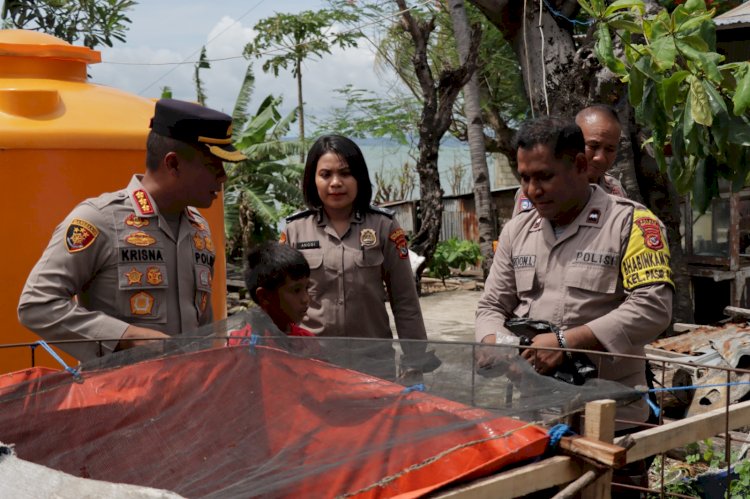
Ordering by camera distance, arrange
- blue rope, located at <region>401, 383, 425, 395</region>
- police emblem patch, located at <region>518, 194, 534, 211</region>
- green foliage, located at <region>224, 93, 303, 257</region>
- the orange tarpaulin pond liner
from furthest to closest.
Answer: green foliage, located at <region>224, 93, 303, 257</region>
police emblem patch, located at <region>518, 194, 534, 211</region>
blue rope, located at <region>401, 383, 425, 395</region>
the orange tarpaulin pond liner

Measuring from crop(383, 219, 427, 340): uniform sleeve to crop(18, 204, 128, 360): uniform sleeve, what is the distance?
3.83ft

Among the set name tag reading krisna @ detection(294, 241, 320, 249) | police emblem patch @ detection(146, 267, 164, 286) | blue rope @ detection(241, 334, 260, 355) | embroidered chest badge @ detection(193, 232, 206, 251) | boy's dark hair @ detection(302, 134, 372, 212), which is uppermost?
boy's dark hair @ detection(302, 134, 372, 212)

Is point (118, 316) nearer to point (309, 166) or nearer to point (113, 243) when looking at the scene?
point (113, 243)

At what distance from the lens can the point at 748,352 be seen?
16.3ft

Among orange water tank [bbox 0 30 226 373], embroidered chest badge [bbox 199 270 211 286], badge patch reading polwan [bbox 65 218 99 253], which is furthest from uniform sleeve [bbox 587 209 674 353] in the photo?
orange water tank [bbox 0 30 226 373]

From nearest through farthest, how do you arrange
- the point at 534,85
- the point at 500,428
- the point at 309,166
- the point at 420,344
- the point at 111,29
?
the point at 500,428 < the point at 420,344 < the point at 309,166 < the point at 534,85 < the point at 111,29

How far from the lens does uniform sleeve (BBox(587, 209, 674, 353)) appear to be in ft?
7.71

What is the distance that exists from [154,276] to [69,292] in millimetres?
249

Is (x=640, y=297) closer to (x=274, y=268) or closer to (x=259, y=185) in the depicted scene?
(x=274, y=268)

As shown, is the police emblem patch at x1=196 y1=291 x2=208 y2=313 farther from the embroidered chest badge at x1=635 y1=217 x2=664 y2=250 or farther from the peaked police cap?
the embroidered chest badge at x1=635 y1=217 x2=664 y2=250

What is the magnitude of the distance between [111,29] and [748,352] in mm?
7710

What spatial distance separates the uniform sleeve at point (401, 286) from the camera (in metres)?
3.28

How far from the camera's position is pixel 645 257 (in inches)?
94.4

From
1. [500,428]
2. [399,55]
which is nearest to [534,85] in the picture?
[500,428]
